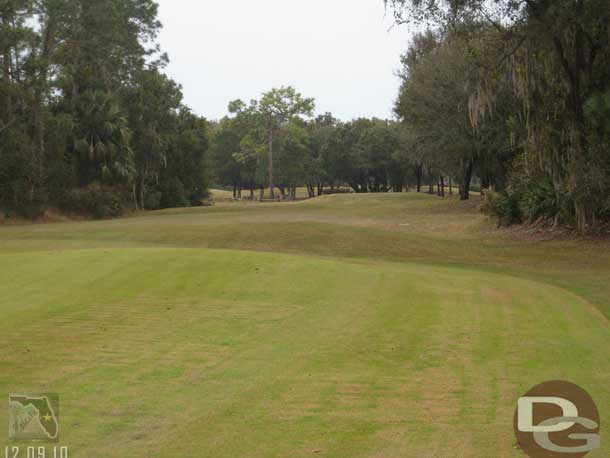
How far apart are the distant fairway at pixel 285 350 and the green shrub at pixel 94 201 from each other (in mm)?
35548

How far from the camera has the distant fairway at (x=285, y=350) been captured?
605 centimetres

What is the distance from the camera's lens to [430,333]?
1052 cm

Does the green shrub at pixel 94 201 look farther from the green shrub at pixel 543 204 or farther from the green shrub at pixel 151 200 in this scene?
the green shrub at pixel 543 204

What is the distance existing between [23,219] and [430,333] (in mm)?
42750

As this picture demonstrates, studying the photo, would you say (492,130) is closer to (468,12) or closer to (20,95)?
(468,12)

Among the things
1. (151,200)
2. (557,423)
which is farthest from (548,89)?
(151,200)

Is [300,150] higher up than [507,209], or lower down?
higher up

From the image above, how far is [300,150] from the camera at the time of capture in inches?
3812

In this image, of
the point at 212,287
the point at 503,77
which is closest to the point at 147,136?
the point at 503,77

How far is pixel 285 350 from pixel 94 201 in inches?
1773

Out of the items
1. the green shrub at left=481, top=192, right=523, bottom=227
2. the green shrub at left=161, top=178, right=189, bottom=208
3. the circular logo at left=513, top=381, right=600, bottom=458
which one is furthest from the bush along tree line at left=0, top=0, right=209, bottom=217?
the circular logo at left=513, top=381, right=600, bottom=458

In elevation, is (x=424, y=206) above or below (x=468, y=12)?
below

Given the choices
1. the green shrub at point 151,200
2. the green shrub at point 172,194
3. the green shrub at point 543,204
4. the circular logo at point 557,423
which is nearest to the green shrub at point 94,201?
the green shrub at point 151,200

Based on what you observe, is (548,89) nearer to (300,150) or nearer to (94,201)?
(94,201)
